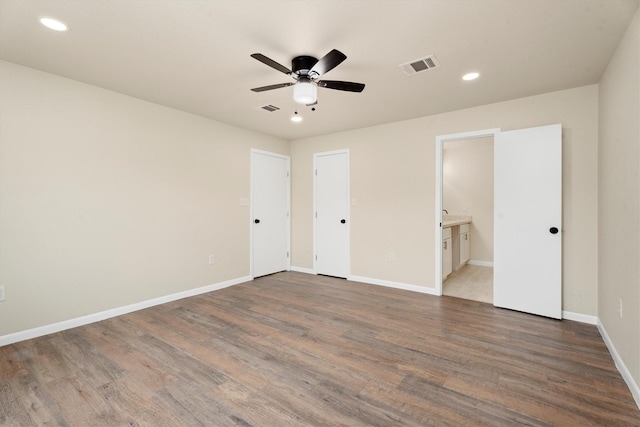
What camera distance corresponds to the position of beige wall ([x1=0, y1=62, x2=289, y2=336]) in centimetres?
265

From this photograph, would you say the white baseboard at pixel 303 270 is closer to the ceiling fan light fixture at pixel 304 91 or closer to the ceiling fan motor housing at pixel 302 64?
the ceiling fan light fixture at pixel 304 91

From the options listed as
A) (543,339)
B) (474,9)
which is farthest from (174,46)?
(543,339)

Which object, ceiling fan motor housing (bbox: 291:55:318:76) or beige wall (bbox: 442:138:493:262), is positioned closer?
ceiling fan motor housing (bbox: 291:55:318:76)

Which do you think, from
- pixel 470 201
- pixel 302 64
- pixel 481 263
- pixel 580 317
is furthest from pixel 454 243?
pixel 302 64

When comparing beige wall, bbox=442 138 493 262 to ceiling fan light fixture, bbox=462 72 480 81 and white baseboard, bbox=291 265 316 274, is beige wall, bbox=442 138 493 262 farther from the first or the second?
white baseboard, bbox=291 265 316 274

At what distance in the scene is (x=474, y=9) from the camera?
1879 millimetres

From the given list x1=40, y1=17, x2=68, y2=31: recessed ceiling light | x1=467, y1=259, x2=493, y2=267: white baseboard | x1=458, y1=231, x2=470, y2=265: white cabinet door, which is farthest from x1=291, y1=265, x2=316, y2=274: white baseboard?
x1=40, y1=17, x2=68, y2=31: recessed ceiling light

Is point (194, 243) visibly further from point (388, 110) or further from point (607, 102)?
point (607, 102)

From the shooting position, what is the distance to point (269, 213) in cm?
521

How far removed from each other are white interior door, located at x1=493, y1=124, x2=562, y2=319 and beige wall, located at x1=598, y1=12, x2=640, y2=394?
372 millimetres

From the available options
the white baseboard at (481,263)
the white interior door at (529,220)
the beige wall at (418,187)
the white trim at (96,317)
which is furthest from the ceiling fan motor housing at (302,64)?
the white baseboard at (481,263)

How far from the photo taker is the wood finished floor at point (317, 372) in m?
1.71

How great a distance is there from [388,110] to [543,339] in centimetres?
304

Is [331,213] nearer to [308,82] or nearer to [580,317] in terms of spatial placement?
[308,82]
